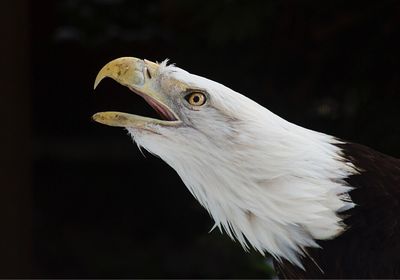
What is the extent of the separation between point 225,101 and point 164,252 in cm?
171

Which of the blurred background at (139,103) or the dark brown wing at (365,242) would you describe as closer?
the dark brown wing at (365,242)

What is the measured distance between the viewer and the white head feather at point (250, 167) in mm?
1189

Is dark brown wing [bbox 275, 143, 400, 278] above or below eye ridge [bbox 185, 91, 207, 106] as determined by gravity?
below

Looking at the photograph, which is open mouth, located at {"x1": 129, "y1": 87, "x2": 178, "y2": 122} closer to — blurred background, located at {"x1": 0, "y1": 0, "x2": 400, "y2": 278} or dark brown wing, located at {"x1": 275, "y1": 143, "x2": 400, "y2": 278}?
dark brown wing, located at {"x1": 275, "y1": 143, "x2": 400, "y2": 278}

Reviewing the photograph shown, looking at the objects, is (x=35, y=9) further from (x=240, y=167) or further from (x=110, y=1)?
(x=240, y=167)

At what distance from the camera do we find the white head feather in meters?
1.19

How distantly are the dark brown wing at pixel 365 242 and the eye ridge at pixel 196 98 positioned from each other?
0.28 meters

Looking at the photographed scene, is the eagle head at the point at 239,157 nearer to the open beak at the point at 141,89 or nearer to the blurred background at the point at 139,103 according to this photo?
the open beak at the point at 141,89

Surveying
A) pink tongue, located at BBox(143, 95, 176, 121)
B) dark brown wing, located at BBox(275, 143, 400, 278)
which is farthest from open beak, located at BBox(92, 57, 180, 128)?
dark brown wing, located at BBox(275, 143, 400, 278)

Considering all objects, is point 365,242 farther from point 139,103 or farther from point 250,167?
point 139,103

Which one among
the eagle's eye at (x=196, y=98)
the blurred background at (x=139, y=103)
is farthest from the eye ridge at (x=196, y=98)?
the blurred background at (x=139, y=103)

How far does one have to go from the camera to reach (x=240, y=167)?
1.19 meters

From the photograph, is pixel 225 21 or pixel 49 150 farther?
pixel 49 150

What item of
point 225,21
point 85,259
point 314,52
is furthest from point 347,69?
point 85,259
